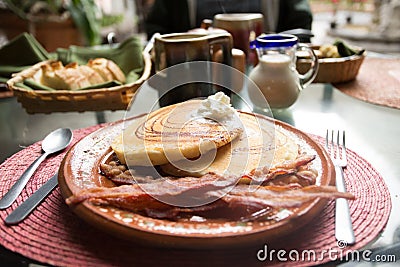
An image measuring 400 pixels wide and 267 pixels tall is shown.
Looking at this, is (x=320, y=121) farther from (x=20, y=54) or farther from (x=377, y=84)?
(x=20, y=54)

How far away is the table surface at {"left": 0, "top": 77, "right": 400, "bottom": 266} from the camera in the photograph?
83 cm

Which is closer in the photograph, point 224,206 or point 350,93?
point 224,206

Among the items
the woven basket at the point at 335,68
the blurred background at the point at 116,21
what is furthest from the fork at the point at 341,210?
the blurred background at the point at 116,21

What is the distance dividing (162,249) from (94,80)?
2.42 feet

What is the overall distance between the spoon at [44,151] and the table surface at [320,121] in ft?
0.19

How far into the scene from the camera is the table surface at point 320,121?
0.83 meters

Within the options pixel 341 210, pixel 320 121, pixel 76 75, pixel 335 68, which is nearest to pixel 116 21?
pixel 76 75

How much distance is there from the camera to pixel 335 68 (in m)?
1.20

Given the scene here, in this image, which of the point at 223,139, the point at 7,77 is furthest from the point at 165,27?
the point at 223,139

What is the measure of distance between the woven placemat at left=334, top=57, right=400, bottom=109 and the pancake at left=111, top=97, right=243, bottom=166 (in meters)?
0.51

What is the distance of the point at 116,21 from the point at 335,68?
2762 mm

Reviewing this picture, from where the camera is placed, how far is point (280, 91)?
104 cm

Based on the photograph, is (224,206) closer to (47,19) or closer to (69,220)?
(69,220)

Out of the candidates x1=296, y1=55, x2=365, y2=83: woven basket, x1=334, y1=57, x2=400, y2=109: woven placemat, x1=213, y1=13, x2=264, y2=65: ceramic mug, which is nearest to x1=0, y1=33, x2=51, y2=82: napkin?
x1=213, y1=13, x2=264, y2=65: ceramic mug
